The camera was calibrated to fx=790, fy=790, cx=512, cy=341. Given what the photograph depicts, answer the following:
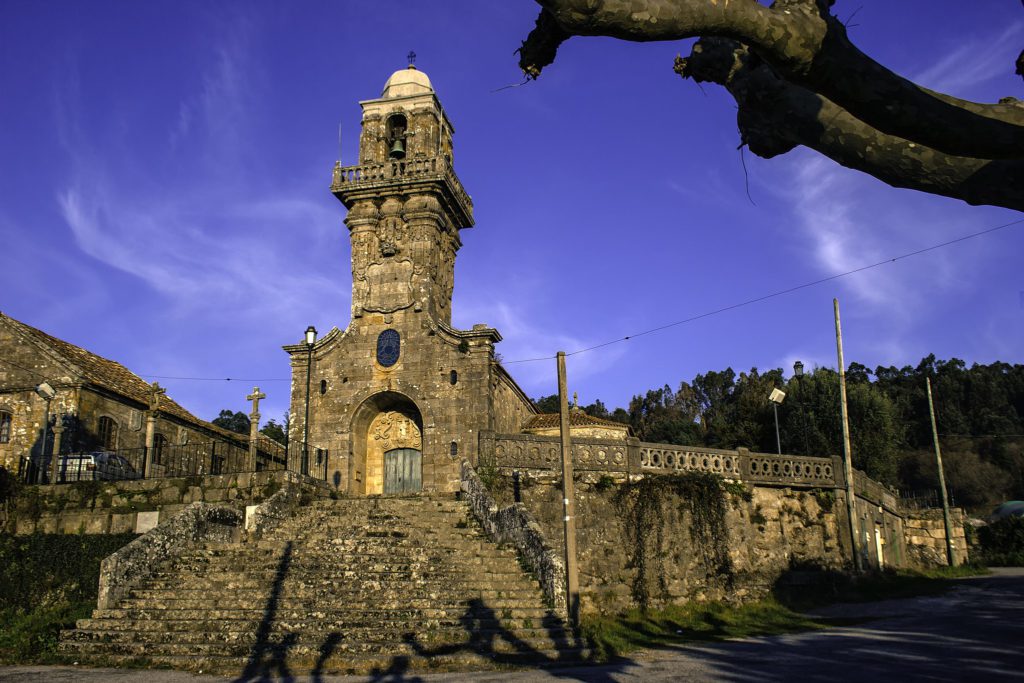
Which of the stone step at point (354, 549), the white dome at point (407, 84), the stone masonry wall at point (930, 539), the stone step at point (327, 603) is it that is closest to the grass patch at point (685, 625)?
the stone step at point (327, 603)

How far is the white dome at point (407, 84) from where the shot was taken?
2870 cm

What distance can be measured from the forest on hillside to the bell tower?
51.9 feet

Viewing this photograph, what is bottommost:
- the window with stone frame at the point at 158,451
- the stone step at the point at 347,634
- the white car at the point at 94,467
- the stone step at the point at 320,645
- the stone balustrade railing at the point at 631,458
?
the stone step at the point at 320,645

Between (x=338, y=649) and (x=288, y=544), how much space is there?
15.8 feet

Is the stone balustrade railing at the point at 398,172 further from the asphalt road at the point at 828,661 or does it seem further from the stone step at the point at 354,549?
the asphalt road at the point at 828,661

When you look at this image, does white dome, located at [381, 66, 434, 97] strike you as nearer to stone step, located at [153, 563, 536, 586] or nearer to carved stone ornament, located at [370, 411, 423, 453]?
carved stone ornament, located at [370, 411, 423, 453]

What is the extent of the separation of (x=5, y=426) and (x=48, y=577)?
1333 cm

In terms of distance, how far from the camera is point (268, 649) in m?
12.1

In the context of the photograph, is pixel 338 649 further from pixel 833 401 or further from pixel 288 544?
pixel 833 401

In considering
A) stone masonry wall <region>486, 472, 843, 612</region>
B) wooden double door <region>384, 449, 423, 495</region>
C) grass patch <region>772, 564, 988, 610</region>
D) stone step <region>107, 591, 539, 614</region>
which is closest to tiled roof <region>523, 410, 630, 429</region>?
wooden double door <region>384, 449, 423, 495</region>

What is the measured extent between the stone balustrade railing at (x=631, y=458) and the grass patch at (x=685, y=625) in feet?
11.2

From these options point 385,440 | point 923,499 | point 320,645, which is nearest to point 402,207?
point 385,440

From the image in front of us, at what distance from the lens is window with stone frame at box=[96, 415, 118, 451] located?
28.1 m

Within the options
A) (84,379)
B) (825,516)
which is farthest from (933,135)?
(84,379)
